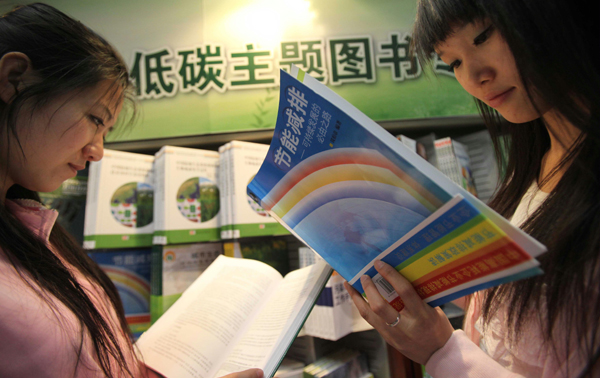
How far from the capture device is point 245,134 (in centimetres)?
136

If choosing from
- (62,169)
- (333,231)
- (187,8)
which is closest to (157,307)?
(62,169)

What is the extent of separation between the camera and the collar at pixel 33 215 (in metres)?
0.65

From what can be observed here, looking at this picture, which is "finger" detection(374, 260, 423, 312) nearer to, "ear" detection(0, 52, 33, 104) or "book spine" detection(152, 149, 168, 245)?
"ear" detection(0, 52, 33, 104)

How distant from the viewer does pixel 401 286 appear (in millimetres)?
475

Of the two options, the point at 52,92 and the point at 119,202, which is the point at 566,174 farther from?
the point at 119,202

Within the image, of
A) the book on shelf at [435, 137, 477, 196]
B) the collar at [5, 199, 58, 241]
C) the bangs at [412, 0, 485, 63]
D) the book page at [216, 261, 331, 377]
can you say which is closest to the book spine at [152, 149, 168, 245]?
the collar at [5, 199, 58, 241]

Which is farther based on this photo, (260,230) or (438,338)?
(260,230)

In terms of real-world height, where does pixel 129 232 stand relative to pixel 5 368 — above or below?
above

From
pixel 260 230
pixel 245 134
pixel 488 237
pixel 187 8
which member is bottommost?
pixel 488 237

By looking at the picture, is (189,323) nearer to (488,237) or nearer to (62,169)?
(62,169)

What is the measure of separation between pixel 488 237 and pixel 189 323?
2.12 ft

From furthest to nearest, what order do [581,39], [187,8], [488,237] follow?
[187,8], [581,39], [488,237]

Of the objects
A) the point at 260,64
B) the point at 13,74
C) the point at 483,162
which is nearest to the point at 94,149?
the point at 13,74

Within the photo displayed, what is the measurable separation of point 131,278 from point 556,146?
1.37 metres
